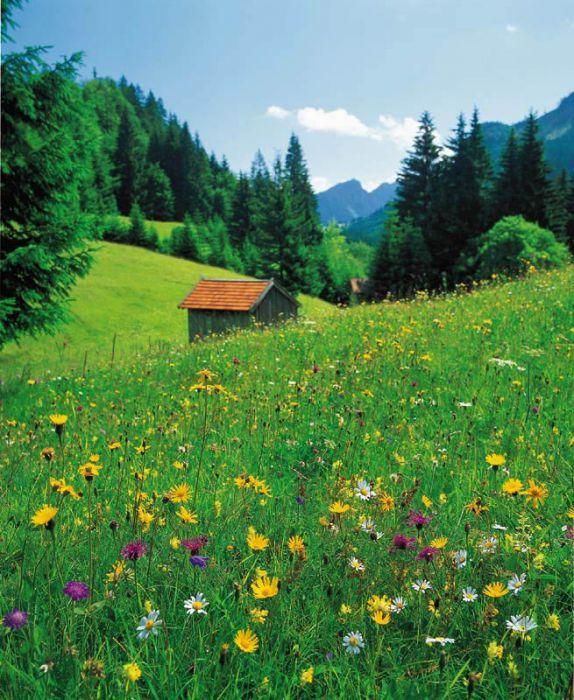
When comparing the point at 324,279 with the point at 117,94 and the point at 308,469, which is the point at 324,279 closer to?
the point at 117,94

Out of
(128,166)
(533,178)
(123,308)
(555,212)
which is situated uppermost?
(128,166)

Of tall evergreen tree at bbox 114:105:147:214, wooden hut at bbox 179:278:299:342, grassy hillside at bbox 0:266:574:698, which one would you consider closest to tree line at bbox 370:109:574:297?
wooden hut at bbox 179:278:299:342

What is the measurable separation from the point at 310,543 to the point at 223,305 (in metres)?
24.4

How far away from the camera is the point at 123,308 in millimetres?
39094

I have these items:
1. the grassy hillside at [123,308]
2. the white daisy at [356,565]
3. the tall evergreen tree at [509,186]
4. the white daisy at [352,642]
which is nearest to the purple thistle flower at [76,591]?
the white daisy at [352,642]

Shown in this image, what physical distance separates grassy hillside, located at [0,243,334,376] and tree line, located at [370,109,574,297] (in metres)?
8.45

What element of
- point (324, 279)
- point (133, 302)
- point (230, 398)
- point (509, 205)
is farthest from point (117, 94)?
point (230, 398)

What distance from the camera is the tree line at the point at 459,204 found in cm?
4197

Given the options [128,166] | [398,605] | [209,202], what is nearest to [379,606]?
[398,605]

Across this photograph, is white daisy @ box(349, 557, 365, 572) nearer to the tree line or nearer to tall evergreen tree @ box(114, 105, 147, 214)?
the tree line

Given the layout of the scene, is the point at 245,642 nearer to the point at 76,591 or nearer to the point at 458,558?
the point at 76,591

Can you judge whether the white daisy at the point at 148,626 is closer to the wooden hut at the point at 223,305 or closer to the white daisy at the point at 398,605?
the white daisy at the point at 398,605

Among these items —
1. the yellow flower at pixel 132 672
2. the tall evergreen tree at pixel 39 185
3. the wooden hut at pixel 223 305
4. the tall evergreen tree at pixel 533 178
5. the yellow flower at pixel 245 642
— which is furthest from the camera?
the tall evergreen tree at pixel 533 178

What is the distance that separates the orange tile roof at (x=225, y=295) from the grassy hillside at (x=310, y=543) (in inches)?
811
